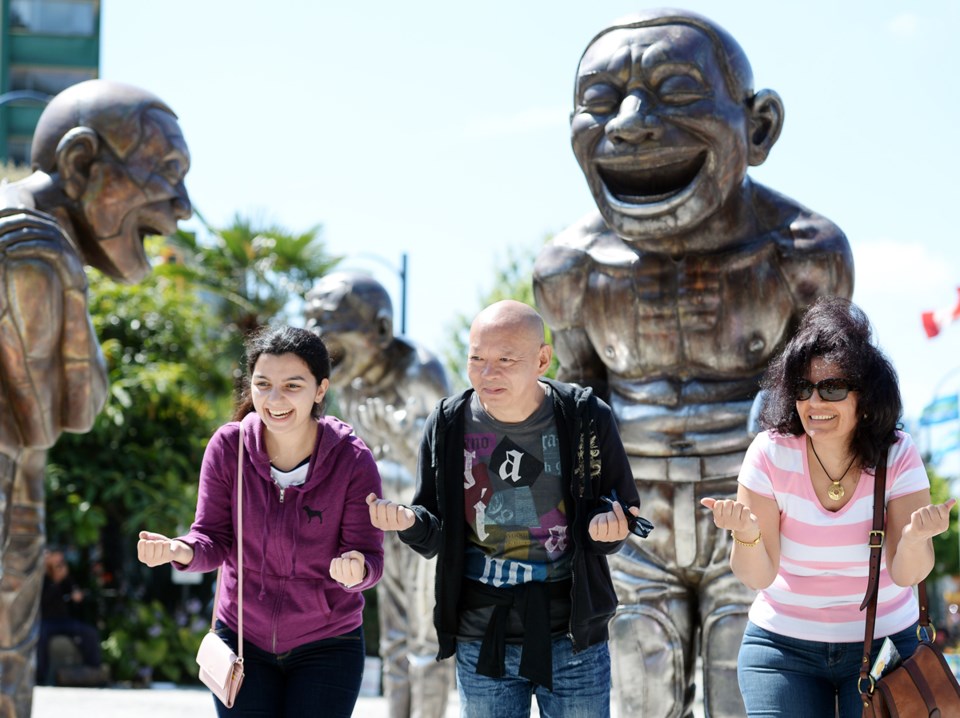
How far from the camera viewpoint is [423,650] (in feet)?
23.8

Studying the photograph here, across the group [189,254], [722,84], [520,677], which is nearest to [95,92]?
[722,84]

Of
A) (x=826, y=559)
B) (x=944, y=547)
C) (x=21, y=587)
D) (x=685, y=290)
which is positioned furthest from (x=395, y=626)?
(x=944, y=547)

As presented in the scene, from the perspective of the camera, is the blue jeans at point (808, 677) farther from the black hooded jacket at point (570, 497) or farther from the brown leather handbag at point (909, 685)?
the black hooded jacket at point (570, 497)

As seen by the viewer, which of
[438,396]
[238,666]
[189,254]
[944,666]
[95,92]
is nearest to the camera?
[944,666]

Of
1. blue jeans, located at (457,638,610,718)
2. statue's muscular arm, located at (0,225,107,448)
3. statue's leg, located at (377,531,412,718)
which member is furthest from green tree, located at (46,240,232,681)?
blue jeans, located at (457,638,610,718)

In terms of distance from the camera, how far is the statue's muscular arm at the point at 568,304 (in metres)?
4.89

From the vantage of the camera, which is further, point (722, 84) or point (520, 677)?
point (722, 84)

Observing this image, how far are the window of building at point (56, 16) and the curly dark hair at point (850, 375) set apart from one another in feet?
98.3

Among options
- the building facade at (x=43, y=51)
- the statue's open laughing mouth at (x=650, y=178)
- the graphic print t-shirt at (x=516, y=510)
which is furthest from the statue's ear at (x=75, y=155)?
the building facade at (x=43, y=51)

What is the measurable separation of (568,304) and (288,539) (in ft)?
5.67

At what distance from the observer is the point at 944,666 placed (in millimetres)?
3197

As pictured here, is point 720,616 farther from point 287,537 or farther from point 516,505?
point 287,537

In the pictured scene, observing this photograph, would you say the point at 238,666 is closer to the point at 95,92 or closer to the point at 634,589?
the point at 634,589

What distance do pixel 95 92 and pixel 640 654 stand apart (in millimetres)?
3409
